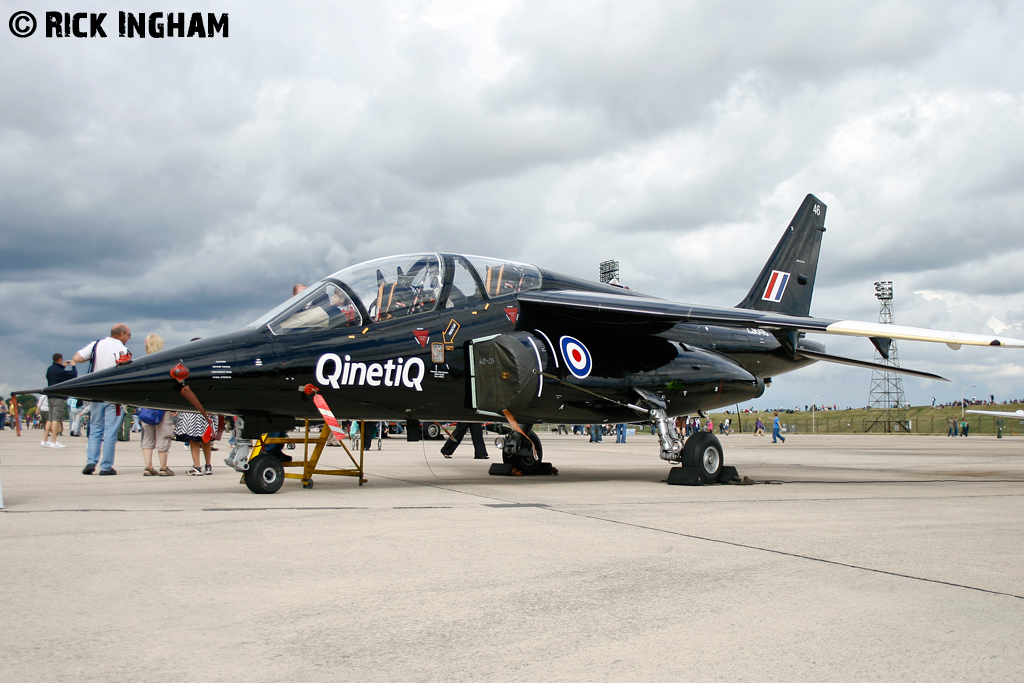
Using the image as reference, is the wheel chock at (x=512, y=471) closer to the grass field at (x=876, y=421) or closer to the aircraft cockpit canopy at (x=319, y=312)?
the aircraft cockpit canopy at (x=319, y=312)

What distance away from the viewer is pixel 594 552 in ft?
14.8

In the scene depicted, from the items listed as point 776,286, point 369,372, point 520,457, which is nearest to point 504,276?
point 369,372

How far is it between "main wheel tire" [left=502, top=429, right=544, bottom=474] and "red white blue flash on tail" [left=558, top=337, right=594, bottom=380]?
1825 mm

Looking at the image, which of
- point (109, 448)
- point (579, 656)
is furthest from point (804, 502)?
point (109, 448)

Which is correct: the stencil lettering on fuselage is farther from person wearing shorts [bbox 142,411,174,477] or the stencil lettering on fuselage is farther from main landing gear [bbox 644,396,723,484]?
person wearing shorts [bbox 142,411,174,477]

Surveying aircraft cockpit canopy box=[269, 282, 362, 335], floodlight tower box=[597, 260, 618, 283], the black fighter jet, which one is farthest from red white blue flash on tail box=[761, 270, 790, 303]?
floodlight tower box=[597, 260, 618, 283]

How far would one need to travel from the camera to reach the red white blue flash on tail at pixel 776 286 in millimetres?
15031

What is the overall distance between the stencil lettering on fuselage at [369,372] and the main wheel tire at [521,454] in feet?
9.96

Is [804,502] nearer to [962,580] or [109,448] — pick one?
[962,580]

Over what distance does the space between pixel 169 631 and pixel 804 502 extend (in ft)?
20.6

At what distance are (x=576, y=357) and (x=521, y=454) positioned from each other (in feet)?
7.38

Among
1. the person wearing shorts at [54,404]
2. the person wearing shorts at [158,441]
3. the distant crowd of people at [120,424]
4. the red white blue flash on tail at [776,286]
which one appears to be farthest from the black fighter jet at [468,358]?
the person wearing shorts at [54,404]

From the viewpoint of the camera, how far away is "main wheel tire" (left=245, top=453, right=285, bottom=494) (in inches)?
303

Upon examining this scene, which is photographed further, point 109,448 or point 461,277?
point 109,448
